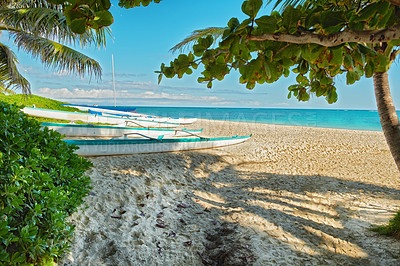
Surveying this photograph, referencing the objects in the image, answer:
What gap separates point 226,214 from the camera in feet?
10.0

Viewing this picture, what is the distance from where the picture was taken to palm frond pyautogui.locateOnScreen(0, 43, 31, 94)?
7066 mm

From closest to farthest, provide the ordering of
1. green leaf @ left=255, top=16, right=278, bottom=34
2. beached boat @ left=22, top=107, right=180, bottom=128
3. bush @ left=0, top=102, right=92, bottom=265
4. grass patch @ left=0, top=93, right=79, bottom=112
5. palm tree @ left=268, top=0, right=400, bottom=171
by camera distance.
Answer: green leaf @ left=255, top=16, right=278, bottom=34 < bush @ left=0, top=102, right=92, bottom=265 < palm tree @ left=268, top=0, right=400, bottom=171 < beached boat @ left=22, top=107, right=180, bottom=128 < grass patch @ left=0, top=93, right=79, bottom=112

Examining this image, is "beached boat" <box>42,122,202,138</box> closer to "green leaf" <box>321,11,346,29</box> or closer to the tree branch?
the tree branch

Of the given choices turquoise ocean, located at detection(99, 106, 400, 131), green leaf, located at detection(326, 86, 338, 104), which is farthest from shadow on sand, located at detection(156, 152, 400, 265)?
turquoise ocean, located at detection(99, 106, 400, 131)

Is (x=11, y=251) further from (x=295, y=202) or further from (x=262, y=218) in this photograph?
(x=295, y=202)

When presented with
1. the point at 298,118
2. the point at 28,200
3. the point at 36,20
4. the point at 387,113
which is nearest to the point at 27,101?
the point at 36,20

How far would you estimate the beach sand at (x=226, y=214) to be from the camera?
208cm

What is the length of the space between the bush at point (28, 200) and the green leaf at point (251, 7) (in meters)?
1.72

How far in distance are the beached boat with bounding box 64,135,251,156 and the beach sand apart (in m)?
0.20

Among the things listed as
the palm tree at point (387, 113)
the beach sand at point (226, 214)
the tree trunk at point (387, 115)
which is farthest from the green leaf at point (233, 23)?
the tree trunk at point (387, 115)

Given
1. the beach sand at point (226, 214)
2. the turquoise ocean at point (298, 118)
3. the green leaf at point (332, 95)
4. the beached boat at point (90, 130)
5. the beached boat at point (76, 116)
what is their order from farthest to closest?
the turquoise ocean at point (298, 118) < the beached boat at point (76, 116) < the beached boat at point (90, 130) < the beach sand at point (226, 214) < the green leaf at point (332, 95)

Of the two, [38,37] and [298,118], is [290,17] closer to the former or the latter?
[38,37]

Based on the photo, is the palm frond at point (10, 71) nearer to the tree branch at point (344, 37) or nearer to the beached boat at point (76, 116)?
the beached boat at point (76, 116)

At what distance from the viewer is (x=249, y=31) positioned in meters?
1.02
